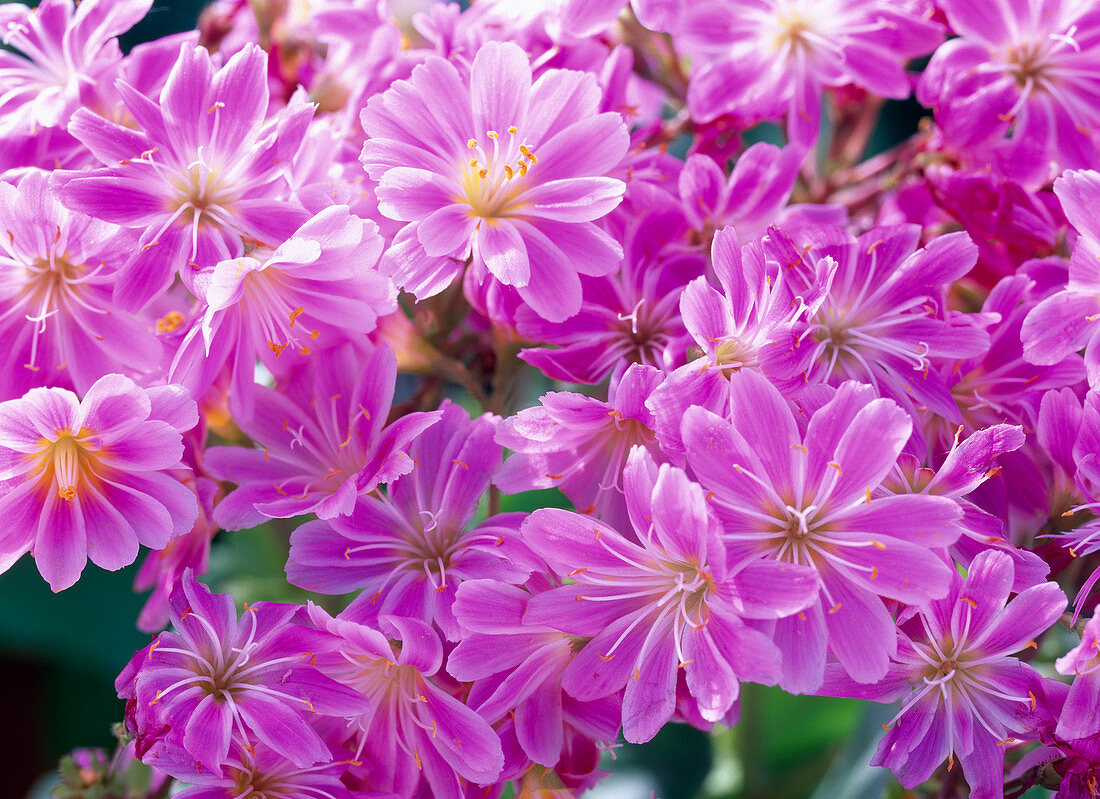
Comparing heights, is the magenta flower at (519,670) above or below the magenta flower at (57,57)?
below

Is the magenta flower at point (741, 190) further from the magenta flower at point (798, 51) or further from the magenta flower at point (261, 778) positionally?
the magenta flower at point (261, 778)

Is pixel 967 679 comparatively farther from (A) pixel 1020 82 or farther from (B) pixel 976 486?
(A) pixel 1020 82

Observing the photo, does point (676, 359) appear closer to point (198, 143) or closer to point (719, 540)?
point (719, 540)

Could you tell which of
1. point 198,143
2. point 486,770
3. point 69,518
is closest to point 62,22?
point 198,143

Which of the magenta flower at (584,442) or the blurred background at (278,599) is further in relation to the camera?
the blurred background at (278,599)

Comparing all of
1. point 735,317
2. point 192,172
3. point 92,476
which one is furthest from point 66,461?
point 735,317

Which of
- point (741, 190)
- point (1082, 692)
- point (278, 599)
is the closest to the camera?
point (1082, 692)

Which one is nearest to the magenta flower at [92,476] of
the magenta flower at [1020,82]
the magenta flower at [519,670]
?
the magenta flower at [519,670]
